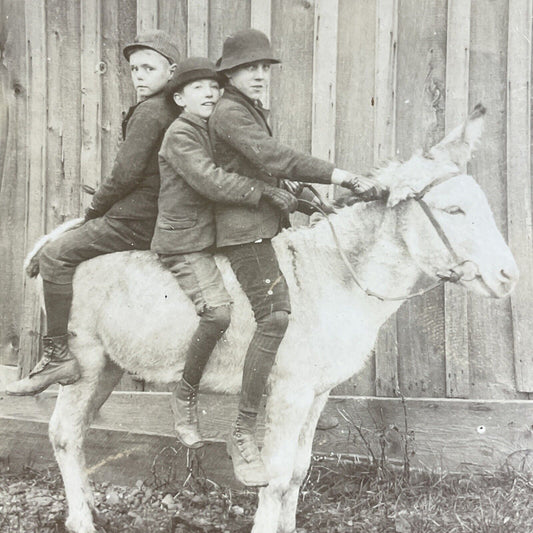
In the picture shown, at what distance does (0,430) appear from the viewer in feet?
16.8

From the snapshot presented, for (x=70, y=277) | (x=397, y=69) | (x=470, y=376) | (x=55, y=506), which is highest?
(x=397, y=69)

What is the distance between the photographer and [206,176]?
140 inches

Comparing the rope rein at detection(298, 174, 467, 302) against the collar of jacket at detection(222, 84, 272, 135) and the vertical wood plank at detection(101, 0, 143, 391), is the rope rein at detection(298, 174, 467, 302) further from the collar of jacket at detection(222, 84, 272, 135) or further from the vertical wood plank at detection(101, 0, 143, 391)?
the vertical wood plank at detection(101, 0, 143, 391)

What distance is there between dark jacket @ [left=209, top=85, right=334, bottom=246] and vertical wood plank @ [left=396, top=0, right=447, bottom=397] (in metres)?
1.18

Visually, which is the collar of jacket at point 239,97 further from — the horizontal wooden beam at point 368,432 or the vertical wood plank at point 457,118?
the horizontal wooden beam at point 368,432

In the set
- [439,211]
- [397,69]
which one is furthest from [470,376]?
[397,69]

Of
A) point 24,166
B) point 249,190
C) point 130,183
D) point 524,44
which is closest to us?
point 249,190

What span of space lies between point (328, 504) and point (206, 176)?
2.21m

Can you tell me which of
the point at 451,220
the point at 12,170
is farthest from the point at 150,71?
the point at 451,220

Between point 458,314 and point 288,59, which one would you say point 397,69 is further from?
point 458,314

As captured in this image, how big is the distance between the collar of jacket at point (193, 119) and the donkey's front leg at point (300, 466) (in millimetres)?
1585

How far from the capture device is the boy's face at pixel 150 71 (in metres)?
3.93

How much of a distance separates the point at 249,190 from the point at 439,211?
0.96m

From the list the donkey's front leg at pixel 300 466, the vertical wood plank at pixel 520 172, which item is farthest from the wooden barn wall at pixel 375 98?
the donkey's front leg at pixel 300 466
